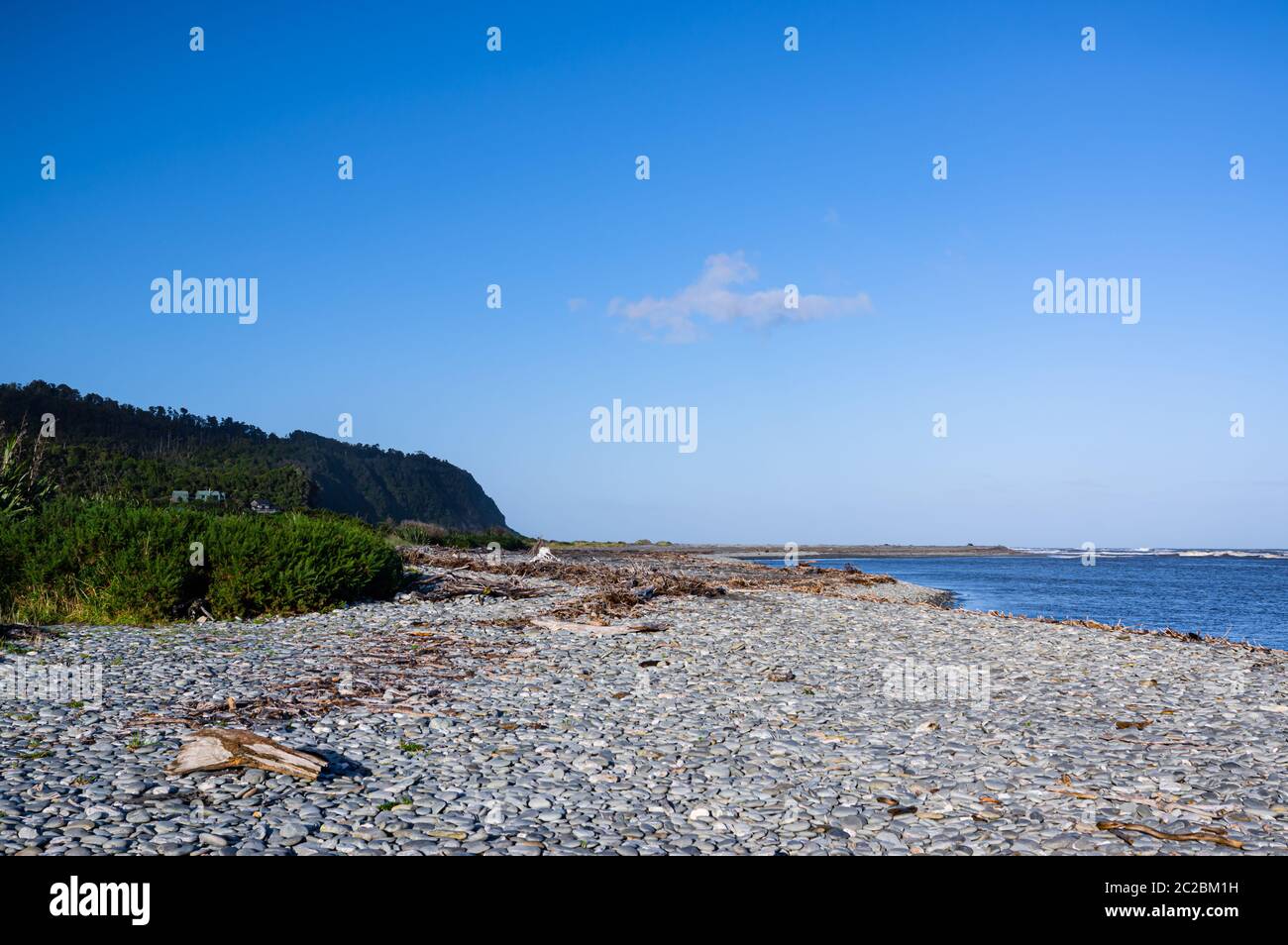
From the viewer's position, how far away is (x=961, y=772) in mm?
7672

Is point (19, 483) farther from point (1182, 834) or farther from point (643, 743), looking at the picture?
point (1182, 834)

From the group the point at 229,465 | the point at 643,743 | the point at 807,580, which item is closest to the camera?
the point at 643,743

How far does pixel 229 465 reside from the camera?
5675cm

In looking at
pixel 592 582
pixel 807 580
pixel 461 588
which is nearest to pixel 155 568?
pixel 461 588

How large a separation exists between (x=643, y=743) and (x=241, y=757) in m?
3.50

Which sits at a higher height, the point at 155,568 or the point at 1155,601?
the point at 155,568

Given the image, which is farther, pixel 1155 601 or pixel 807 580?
pixel 1155 601

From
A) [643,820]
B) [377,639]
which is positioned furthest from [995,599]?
[643,820]

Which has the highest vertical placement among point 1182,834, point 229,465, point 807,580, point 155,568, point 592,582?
point 229,465

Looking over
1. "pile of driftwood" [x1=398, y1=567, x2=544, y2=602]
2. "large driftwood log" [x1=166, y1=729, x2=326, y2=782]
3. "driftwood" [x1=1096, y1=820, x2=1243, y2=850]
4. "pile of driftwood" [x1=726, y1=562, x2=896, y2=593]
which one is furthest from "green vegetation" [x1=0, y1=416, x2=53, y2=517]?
"driftwood" [x1=1096, y1=820, x2=1243, y2=850]

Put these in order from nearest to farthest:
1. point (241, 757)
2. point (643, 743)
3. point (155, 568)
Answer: point (241, 757) → point (643, 743) → point (155, 568)

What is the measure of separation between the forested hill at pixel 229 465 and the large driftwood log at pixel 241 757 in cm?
2936
